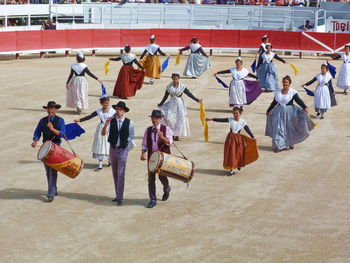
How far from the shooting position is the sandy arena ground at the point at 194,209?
10.4 metres

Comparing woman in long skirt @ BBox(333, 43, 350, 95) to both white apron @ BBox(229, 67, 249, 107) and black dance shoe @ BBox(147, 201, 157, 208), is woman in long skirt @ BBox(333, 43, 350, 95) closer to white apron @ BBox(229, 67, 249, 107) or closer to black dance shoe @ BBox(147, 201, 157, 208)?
white apron @ BBox(229, 67, 249, 107)

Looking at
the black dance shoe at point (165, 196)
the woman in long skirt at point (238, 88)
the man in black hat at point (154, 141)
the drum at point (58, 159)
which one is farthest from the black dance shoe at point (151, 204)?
the woman in long skirt at point (238, 88)

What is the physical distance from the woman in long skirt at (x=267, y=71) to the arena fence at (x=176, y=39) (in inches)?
500

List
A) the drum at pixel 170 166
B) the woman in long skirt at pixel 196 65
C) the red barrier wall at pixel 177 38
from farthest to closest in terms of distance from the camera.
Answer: the red barrier wall at pixel 177 38 < the woman in long skirt at pixel 196 65 < the drum at pixel 170 166

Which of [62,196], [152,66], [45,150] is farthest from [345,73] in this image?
[45,150]

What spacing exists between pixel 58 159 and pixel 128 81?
439 inches

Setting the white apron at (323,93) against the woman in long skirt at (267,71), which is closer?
the white apron at (323,93)

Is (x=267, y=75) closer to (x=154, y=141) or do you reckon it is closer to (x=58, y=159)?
(x=154, y=141)

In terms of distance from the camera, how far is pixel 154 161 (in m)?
12.0

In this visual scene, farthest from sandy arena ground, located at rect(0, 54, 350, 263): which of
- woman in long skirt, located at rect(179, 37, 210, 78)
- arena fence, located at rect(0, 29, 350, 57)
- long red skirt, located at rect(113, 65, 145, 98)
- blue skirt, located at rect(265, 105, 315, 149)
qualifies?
arena fence, located at rect(0, 29, 350, 57)

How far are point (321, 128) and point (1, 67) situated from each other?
15573mm

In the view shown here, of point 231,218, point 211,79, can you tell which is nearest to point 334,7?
point 211,79

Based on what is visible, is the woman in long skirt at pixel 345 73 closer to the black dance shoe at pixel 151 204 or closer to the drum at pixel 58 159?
the black dance shoe at pixel 151 204

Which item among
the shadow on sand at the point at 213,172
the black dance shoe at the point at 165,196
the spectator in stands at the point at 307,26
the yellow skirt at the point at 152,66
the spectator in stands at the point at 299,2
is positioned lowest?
the shadow on sand at the point at 213,172
